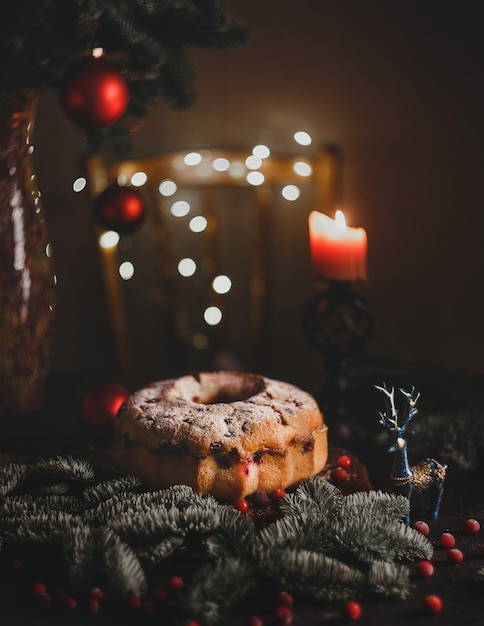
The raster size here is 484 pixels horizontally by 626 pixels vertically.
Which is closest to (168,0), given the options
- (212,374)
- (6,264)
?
(6,264)

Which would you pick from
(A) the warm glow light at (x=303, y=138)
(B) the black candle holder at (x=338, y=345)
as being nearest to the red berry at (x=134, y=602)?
(B) the black candle holder at (x=338, y=345)

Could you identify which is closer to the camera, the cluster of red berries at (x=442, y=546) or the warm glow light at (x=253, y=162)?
the cluster of red berries at (x=442, y=546)

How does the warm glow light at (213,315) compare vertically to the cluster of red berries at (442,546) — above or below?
above

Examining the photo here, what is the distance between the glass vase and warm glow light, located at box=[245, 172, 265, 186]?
608 mm

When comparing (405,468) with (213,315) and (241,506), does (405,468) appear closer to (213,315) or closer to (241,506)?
(241,506)

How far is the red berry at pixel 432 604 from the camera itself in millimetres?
747

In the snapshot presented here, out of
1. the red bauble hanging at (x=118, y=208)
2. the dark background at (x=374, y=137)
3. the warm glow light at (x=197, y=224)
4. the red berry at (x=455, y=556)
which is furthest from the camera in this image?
the warm glow light at (x=197, y=224)

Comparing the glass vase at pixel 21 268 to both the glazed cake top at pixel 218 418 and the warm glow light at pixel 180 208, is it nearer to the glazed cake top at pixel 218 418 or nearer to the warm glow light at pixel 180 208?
the glazed cake top at pixel 218 418

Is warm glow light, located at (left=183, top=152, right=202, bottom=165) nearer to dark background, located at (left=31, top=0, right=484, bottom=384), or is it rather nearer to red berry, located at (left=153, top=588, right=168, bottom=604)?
dark background, located at (left=31, top=0, right=484, bottom=384)

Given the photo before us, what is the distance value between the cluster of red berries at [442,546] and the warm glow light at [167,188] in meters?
1.11

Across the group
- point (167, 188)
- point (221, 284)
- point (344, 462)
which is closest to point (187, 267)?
point (221, 284)

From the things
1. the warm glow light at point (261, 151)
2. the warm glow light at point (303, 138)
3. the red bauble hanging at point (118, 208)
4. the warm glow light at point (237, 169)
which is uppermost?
the warm glow light at point (303, 138)

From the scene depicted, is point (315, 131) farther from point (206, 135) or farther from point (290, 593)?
point (290, 593)

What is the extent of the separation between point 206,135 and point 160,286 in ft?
1.35
